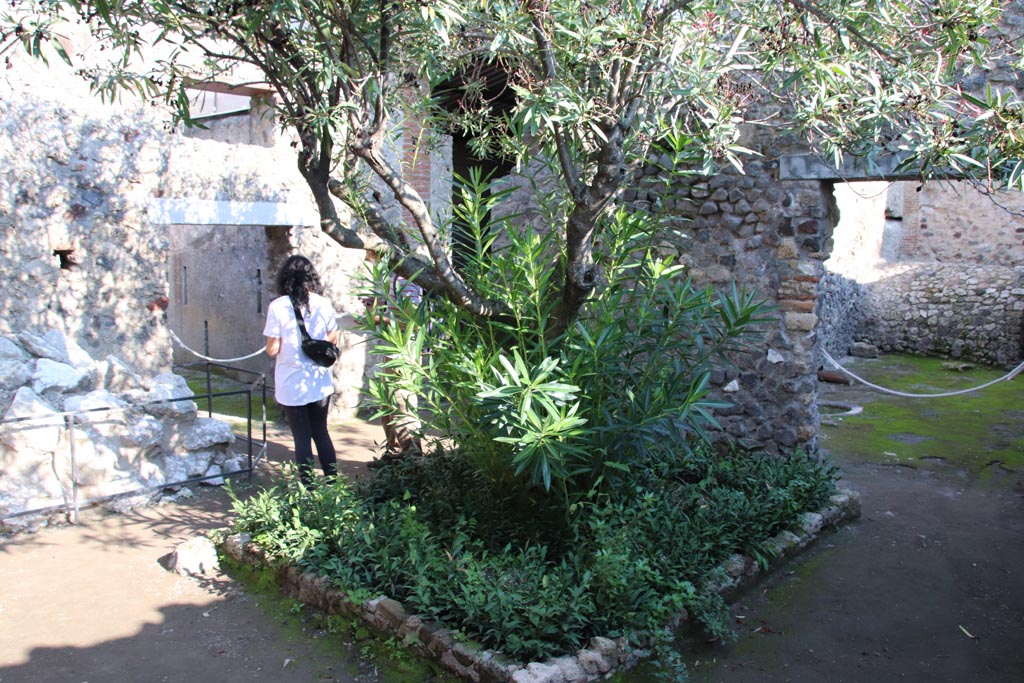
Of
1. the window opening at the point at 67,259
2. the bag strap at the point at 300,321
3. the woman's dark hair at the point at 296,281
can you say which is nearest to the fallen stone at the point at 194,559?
the bag strap at the point at 300,321

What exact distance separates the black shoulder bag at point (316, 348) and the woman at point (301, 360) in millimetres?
23

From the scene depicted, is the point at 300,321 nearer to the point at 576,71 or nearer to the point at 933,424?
the point at 576,71

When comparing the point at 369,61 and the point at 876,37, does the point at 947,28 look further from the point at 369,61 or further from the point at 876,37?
the point at 369,61

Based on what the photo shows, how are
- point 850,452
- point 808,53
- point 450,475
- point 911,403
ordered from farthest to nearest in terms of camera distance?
1. point 911,403
2. point 850,452
3. point 450,475
4. point 808,53

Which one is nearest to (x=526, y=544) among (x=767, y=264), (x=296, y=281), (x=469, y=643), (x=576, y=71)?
(x=469, y=643)

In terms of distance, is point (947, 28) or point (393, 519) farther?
point (393, 519)

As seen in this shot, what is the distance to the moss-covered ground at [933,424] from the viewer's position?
7.41 meters

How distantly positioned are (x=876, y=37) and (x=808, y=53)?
0.69 m

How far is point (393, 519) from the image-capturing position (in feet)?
15.3

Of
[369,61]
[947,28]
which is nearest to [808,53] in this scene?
[947,28]

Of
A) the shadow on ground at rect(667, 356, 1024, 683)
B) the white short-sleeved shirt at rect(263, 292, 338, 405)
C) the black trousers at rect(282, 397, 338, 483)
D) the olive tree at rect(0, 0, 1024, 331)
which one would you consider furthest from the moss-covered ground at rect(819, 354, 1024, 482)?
the white short-sleeved shirt at rect(263, 292, 338, 405)

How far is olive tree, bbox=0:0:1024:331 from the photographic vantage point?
4.08m

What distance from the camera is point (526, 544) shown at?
4.39m

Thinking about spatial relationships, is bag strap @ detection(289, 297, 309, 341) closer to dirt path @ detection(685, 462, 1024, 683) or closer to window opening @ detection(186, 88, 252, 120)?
dirt path @ detection(685, 462, 1024, 683)
